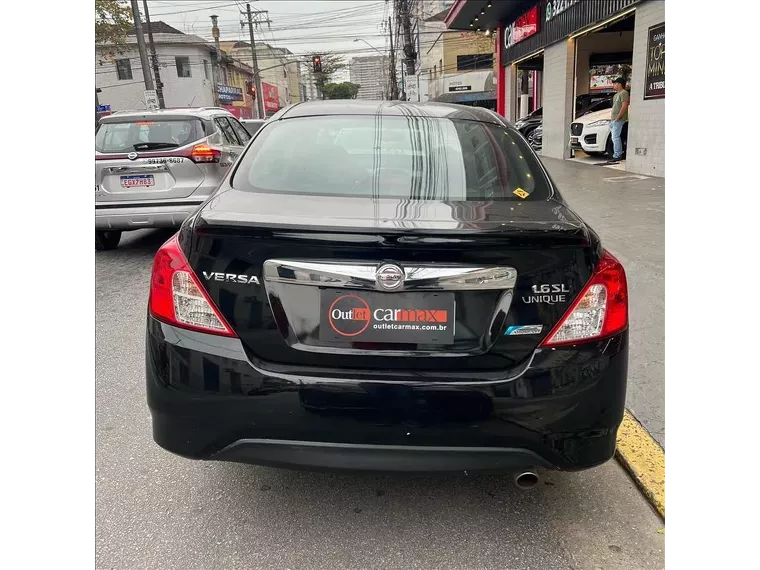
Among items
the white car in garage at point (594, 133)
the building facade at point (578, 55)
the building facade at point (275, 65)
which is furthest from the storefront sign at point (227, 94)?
the white car in garage at point (594, 133)

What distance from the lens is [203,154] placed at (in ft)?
20.4

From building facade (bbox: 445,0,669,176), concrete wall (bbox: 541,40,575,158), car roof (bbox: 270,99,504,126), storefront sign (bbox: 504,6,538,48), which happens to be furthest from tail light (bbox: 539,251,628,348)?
storefront sign (bbox: 504,6,538,48)

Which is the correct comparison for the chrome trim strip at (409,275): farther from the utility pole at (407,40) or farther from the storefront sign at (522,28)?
the utility pole at (407,40)

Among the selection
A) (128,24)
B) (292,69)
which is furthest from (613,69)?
(292,69)

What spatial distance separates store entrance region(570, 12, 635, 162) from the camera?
14.7m

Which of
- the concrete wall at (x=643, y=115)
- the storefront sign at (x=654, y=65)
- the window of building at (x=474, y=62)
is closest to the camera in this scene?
the storefront sign at (x=654, y=65)

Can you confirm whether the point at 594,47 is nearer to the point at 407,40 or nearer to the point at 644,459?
the point at 407,40

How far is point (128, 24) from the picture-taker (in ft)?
89.5

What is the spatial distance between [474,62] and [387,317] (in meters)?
53.9

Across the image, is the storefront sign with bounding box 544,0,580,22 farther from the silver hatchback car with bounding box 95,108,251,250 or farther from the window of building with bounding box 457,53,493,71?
the window of building with bounding box 457,53,493,71

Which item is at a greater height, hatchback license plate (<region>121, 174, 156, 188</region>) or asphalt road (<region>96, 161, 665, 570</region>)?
hatchback license plate (<region>121, 174, 156, 188</region>)

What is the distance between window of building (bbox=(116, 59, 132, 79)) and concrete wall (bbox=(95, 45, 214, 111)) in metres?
0.28

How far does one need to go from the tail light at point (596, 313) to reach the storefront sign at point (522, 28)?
60.4 feet

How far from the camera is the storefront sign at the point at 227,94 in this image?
47688 mm
